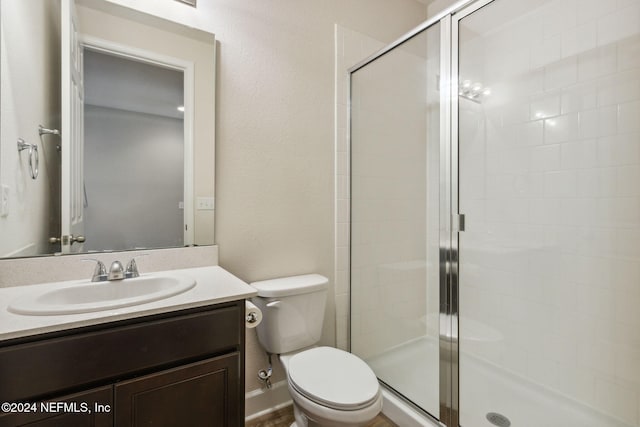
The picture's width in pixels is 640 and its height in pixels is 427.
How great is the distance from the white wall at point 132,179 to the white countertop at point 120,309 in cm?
18

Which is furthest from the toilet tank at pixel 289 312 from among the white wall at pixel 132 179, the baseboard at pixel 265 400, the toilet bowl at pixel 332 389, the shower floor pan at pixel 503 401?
the shower floor pan at pixel 503 401

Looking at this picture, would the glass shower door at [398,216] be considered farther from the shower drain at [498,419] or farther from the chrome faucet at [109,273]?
the chrome faucet at [109,273]

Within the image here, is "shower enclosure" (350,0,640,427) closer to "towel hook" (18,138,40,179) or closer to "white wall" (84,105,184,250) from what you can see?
"white wall" (84,105,184,250)

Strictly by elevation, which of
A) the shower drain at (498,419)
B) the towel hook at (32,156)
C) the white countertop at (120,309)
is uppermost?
the towel hook at (32,156)

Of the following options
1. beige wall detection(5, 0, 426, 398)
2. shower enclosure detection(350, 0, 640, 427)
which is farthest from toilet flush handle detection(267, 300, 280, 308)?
shower enclosure detection(350, 0, 640, 427)

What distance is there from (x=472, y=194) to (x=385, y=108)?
74cm

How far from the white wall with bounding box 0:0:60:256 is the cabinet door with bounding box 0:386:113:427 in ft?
2.01

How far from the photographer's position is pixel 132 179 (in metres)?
1.35

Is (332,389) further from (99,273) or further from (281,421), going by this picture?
(99,273)

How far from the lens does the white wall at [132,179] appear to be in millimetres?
1283

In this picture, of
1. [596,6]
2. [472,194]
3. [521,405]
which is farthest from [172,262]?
[596,6]

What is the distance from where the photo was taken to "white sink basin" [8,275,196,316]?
34.9 inches

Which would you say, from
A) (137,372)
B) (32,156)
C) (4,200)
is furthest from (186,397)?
(32,156)

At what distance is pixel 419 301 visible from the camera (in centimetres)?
168
